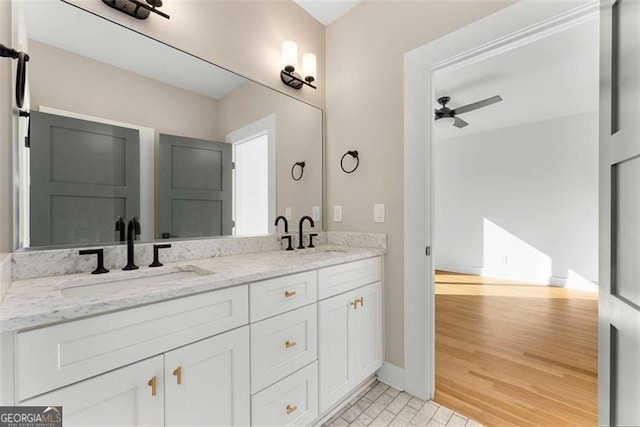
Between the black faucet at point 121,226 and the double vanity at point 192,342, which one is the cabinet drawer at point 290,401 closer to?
the double vanity at point 192,342

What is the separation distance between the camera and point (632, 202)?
66cm

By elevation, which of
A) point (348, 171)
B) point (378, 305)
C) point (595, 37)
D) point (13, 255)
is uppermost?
point (595, 37)

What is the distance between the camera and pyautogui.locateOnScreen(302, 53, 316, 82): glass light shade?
6.76 ft

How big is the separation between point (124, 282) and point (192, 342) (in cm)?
46

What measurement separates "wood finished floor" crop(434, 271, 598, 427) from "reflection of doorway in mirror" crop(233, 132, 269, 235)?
1624 mm

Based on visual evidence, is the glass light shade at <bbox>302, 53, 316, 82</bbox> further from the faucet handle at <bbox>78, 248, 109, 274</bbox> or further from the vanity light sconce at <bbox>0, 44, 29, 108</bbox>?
the faucet handle at <bbox>78, 248, 109, 274</bbox>

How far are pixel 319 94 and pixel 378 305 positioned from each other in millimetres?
1705

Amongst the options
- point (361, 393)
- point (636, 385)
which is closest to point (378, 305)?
point (361, 393)

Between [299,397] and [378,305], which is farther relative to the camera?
[378,305]

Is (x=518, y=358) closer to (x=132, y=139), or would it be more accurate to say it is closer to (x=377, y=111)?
(x=377, y=111)

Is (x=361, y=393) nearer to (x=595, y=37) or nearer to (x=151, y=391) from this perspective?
(x=151, y=391)

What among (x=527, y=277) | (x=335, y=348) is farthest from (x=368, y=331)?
(x=527, y=277)

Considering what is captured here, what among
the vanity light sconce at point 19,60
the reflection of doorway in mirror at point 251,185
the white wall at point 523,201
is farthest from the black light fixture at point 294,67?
the white wall at point 523,201

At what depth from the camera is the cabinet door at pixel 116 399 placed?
74 cm
